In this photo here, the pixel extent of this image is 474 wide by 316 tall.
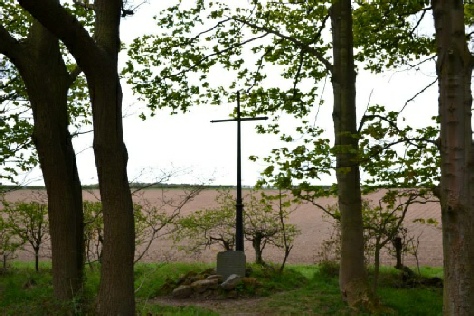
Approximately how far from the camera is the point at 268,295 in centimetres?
1305

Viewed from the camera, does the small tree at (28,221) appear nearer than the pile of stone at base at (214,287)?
No

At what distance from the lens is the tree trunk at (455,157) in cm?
600

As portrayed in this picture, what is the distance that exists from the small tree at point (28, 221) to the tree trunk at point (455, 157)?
13159 millimetres

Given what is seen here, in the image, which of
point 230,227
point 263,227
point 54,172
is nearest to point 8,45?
point 54,172

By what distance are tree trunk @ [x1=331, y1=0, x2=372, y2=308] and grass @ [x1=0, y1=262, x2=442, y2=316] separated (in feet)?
1.79

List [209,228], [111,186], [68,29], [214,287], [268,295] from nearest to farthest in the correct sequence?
1. [68,29]
2. [111,186]
3. [268,295]
4. [214,287]
5. [209,228]

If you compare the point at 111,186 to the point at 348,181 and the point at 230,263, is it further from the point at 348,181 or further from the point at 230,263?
the point at 230,263

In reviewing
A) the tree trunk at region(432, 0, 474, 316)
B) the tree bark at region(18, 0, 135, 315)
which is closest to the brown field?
the tree bark at region(18, 0, 135, 315)

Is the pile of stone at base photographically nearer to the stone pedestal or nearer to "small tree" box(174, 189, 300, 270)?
the stone pedestal

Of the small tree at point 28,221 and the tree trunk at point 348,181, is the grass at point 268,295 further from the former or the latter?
the small tree at point 28,221

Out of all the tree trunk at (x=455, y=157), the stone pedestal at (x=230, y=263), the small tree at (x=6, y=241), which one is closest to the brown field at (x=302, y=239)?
the small tree at (x=6, y=241)

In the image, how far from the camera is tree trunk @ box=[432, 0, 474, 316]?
600cm

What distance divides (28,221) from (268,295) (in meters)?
8.44

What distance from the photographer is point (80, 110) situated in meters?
15.1
